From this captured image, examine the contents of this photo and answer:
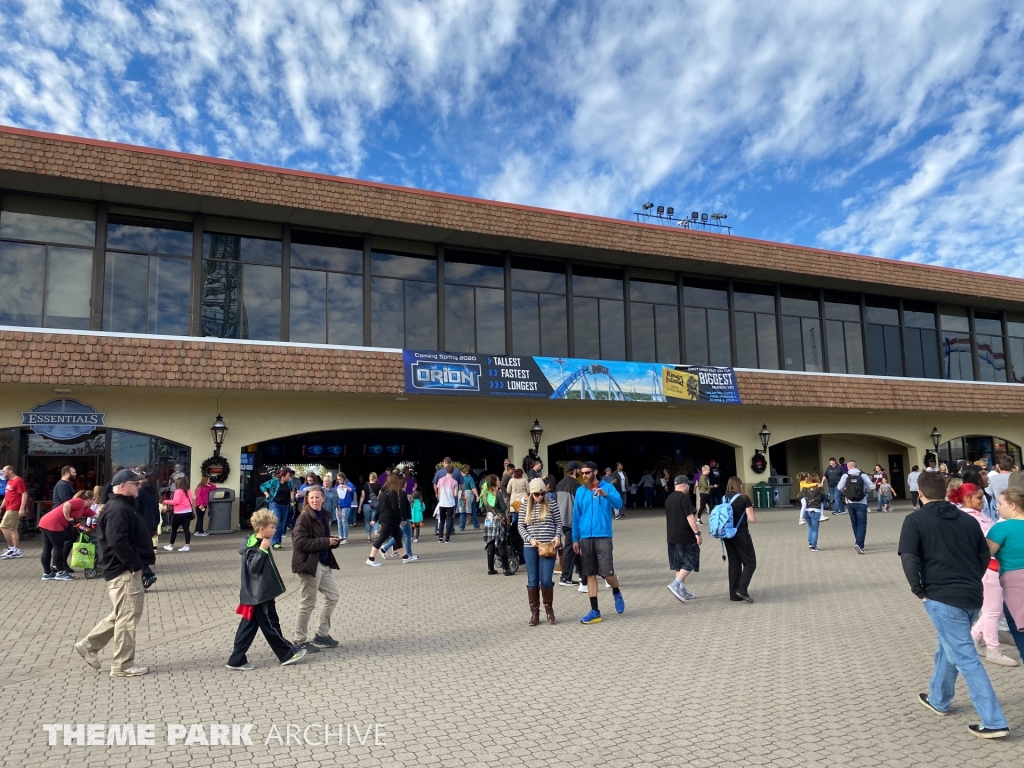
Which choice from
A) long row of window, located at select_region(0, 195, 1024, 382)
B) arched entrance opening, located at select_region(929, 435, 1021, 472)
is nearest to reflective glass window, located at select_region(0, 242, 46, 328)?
long row of window, located at select_region(0, 195, 1024, 382)

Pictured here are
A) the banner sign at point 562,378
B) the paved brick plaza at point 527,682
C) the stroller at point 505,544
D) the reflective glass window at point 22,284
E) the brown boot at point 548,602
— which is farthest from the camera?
the banner sign at point 562,378

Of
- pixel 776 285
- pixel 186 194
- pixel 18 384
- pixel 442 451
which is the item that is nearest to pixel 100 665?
pixel 18 384

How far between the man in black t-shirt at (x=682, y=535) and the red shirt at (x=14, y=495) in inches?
405

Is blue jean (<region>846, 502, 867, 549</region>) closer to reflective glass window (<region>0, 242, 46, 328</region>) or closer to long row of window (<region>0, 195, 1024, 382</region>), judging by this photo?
long row of window (<region>0, 195, 1024, 382</region>)

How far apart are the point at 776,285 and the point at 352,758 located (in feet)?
78.0

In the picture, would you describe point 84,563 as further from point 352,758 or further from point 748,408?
point 748,408

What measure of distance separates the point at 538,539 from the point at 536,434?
1360 cm

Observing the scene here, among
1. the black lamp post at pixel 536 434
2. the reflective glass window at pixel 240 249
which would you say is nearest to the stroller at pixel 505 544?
the black lamp post at pixel 536 434

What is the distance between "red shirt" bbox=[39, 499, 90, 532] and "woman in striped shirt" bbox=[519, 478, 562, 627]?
6659 mm

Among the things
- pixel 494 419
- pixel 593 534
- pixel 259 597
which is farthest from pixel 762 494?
pixel 259 597

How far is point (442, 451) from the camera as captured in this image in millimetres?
26266

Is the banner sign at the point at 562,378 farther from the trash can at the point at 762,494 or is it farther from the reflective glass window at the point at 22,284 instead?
the reflective glass window at the point at 22,284

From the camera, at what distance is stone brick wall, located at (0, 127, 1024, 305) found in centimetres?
1530

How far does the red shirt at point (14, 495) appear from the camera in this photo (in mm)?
11430
